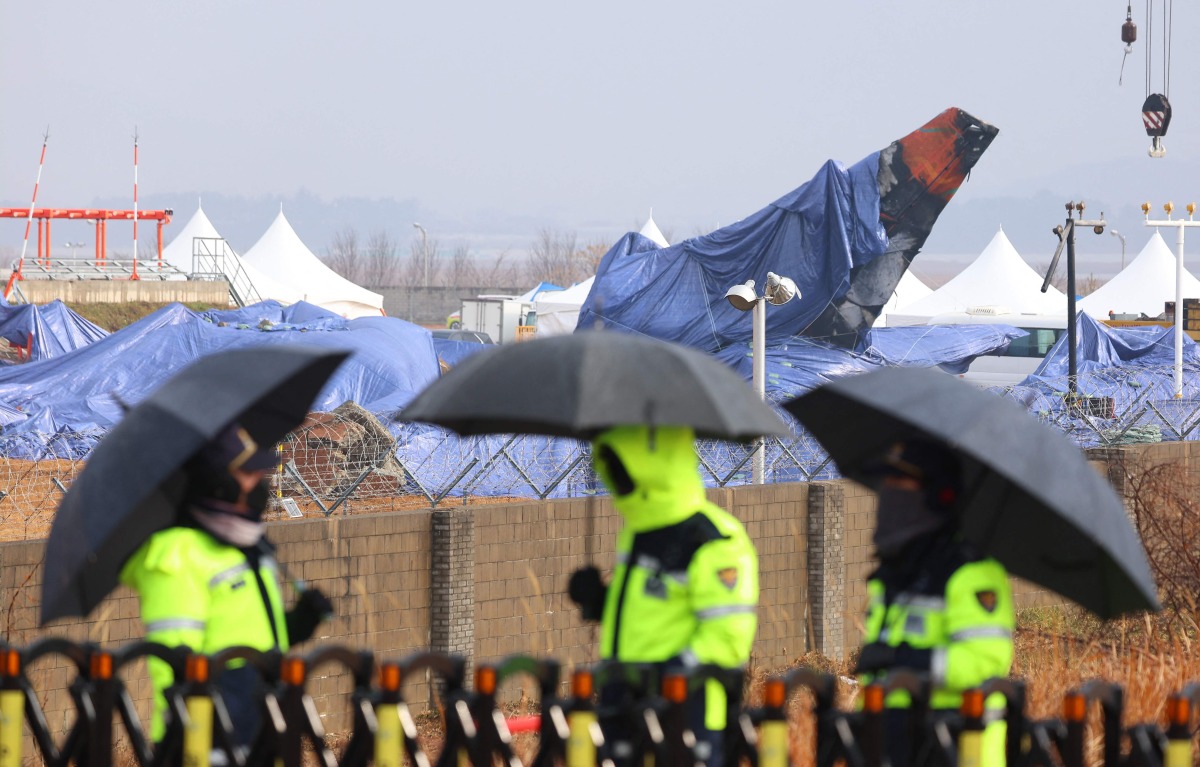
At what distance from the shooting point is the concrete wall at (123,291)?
41.9 meters

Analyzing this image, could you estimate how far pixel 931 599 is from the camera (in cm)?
434

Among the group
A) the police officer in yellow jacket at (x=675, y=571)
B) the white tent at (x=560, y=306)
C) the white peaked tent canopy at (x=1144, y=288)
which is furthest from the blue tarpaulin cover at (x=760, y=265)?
the white peaked tent canopy at (x=1144, y=288)

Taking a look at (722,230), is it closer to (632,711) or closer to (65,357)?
(65,357)

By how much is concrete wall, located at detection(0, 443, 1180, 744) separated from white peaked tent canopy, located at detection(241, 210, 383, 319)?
4165 cm

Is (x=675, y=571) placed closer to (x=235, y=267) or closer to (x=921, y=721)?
(x=921, y=721)

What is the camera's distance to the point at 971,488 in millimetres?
4449

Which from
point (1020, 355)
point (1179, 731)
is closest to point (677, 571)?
point (1179, 731)

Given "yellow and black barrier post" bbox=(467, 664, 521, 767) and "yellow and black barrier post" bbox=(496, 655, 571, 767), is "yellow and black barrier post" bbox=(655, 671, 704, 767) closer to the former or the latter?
"yellow and black barrier post" bbox=(496, 655, 571, 767)

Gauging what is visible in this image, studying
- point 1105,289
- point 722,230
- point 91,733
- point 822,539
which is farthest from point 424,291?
point 91,733

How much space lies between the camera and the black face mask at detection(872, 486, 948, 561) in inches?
174

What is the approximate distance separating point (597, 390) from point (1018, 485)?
118 cm

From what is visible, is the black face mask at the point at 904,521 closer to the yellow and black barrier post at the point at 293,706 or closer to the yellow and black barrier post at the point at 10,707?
the yellow and black barrier post at the point at 293,706

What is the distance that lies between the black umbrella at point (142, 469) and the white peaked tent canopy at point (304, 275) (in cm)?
4934

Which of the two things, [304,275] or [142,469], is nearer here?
[142,469]
